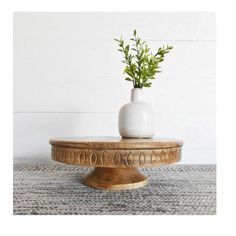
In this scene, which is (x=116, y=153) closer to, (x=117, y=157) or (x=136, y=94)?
(x=117, y=157)

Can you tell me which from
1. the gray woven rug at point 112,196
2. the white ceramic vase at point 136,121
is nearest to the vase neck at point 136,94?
the white ceramic vase at point 136,121

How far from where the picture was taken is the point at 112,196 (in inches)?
36.6

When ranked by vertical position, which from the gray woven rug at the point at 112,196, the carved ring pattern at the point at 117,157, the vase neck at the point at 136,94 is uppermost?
the vase neck at the point at 136,94

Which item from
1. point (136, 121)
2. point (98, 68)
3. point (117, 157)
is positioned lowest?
point (117, 157)

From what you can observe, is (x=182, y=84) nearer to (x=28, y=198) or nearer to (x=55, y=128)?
(x=55, y=128)

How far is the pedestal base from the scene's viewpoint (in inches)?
39.1

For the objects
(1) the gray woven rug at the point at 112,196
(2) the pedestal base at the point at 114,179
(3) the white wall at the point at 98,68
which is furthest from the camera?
(3) the white wall at the point at 98,68

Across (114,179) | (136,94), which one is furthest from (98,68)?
(114,179)

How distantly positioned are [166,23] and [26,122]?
102 centimetres

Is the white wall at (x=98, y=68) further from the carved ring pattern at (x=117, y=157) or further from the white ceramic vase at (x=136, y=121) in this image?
the carved ring pattern at (x=117, y=157)

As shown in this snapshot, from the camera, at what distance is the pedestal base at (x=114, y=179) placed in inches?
39.1

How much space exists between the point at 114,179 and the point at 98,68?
75 cm

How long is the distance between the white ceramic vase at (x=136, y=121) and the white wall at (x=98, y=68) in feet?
1.61

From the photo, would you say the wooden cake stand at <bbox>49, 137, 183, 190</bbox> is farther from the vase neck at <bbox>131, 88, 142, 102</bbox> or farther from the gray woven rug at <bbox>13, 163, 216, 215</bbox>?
the vase neck at <bbox>131, 88, 142, 102</bbox>
